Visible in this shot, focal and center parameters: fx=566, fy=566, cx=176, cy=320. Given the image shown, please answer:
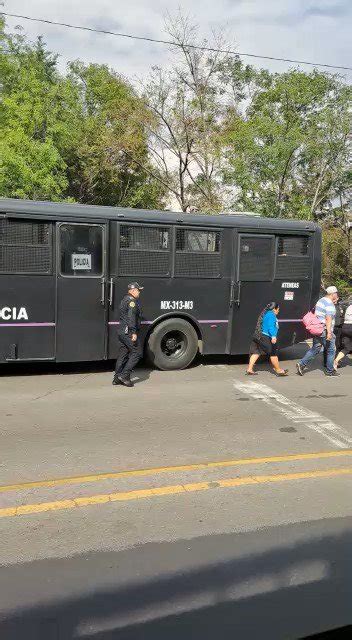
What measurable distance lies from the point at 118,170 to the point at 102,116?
4.75 m

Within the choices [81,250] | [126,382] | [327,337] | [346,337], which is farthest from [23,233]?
[346,337]

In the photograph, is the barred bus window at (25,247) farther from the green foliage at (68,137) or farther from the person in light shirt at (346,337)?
the green foliage at (68,137)

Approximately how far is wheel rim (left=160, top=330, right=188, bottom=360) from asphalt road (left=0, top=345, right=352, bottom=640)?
7.73 feet

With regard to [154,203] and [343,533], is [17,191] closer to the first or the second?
[154,203]

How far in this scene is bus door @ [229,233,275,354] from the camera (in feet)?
35.7

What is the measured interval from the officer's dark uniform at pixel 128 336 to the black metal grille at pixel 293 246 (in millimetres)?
3658

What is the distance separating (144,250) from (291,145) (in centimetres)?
1378

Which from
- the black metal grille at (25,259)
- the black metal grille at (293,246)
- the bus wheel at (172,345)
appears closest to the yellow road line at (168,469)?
the bus wheel at (172,345)

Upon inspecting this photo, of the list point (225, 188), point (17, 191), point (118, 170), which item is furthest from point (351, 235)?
point (17, 191)

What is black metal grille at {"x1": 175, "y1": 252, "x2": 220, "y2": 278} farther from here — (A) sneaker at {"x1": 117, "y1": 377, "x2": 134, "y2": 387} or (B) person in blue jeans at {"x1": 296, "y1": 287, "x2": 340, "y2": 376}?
(A) sneaker at {"x1": 117, "y1": 377, "x2": 134, "y2": 387}

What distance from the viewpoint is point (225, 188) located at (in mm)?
25328

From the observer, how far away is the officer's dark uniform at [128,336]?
351 inches

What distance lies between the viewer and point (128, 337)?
892cm

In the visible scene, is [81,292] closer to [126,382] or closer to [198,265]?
[126,382]
